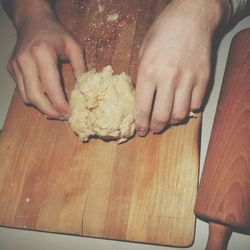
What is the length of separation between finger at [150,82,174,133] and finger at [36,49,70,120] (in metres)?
0.46

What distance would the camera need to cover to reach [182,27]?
1109mm

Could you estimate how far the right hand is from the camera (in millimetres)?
1239

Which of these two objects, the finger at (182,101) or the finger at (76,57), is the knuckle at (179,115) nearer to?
the finger at (182,101)

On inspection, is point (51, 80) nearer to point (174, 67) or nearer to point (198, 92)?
point (174, 67)

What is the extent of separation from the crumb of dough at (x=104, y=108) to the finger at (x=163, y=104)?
0.15m

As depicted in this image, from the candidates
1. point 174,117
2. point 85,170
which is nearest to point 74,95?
point 85,170

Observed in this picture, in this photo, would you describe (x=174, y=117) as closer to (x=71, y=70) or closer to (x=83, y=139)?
(x=83, y=139)

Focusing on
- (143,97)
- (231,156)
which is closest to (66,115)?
(143,97)

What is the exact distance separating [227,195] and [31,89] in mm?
1010

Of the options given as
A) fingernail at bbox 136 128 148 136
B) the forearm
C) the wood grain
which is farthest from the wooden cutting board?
the forearm

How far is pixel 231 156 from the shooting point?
0.99 m

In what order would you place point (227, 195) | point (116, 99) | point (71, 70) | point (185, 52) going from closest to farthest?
1. point (227, 195)
2. point (185, 52)
3. point (116, 99)
4. point (71, 70)

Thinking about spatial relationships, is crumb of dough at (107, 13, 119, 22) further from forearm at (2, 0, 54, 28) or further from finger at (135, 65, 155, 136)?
finger at (135, 65, 155, 136)

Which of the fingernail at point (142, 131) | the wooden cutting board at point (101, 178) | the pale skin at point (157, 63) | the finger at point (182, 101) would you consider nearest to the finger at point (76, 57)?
the pale skin at point (157, 63)
